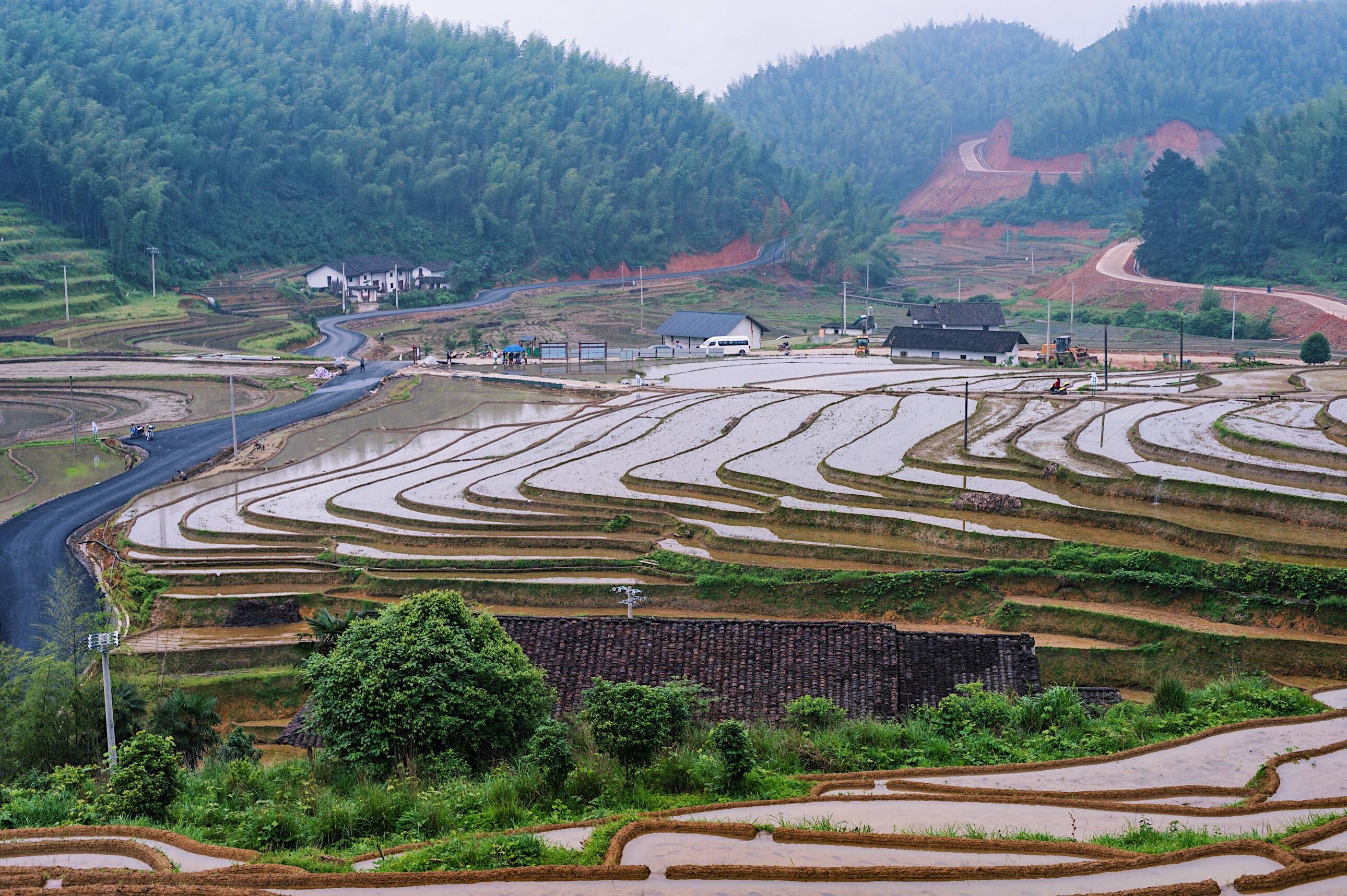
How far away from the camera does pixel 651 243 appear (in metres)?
108

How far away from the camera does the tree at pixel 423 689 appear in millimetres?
14188

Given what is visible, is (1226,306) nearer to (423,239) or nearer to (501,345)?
(501,345)

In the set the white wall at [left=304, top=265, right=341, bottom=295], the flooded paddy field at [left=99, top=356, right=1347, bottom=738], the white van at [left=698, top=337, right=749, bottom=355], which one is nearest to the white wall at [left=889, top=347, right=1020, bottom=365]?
the white van at [left=698, top=337, right=749, bottom=355]

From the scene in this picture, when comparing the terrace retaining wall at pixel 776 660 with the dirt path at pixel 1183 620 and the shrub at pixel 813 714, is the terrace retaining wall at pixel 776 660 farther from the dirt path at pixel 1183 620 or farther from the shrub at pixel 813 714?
the dirt path at pixel 1183 620

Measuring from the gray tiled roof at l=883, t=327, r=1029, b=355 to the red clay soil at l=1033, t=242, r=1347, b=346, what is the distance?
19.1 m

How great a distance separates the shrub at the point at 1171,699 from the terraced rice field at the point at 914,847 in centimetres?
266

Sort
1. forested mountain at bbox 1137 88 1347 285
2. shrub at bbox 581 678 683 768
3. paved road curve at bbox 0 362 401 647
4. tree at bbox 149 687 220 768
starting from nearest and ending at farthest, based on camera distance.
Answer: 1. shrub at bbox 581 678 683 768
2. tree at bbox 149 687 220 768
3. paved road curve at bbox 0 362 401 647
4. forested mountain at bbox 1137 88 1347 285

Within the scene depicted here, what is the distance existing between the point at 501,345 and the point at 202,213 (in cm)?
3363

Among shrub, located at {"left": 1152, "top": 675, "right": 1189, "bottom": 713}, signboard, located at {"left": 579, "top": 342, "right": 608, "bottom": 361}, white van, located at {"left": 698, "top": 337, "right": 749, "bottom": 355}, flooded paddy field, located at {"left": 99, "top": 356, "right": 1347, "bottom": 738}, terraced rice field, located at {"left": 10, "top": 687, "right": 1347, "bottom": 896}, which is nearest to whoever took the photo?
terraced rice field, located at {"left": 10, "top": 687, "right": 1347, "bottom": 896}

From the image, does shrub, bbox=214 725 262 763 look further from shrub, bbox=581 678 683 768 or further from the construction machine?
the construction machine

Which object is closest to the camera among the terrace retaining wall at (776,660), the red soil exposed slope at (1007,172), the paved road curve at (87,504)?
the terrace retaining wall at (776,660)

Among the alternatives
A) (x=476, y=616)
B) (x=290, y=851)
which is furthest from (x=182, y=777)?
(x=476, y=616)

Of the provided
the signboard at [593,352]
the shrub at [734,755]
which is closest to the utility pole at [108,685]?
the shrub at [734,755]

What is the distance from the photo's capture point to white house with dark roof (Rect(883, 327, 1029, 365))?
59.2 metres
